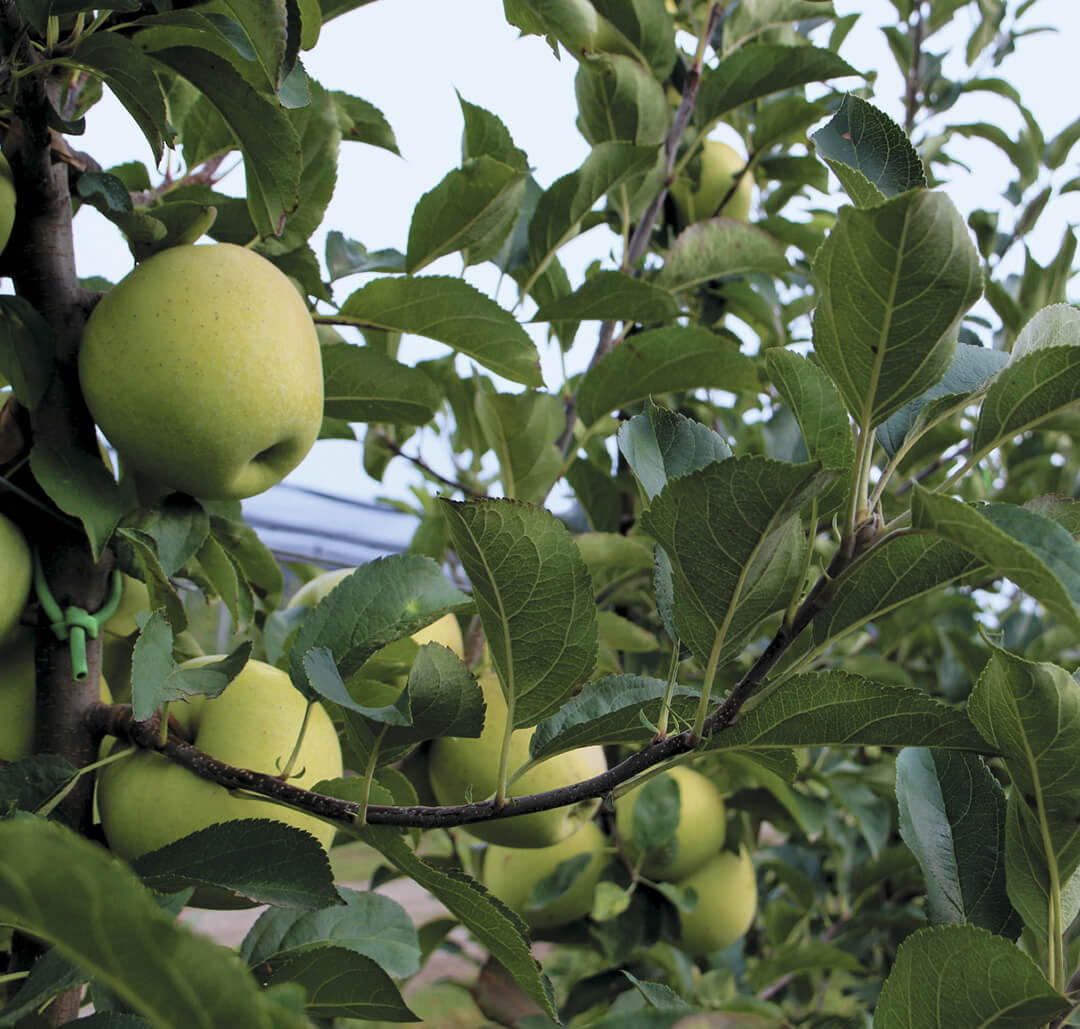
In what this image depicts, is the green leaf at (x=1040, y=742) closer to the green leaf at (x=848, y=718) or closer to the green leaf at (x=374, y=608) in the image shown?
the green leaf at (x=848, y=718)

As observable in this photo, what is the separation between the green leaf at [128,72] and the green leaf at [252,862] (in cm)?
36

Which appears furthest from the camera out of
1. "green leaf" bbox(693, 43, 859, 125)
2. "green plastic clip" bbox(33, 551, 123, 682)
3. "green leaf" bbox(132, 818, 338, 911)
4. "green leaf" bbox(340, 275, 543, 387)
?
"green leaf" bbox(693, 43, 859, 125)

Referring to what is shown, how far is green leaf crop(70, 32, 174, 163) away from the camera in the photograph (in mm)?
475

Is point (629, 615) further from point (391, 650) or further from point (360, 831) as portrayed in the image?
point (360, 831)

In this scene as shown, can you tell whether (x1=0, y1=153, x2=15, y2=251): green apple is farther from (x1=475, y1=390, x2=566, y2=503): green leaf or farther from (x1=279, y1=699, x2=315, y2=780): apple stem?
(x1=475, y1=390, x2=566, y2=503): green leaf

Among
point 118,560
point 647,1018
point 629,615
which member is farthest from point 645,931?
point 647,1018

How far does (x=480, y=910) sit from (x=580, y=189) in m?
0.67

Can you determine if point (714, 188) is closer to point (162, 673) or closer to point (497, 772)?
point (497, 772)

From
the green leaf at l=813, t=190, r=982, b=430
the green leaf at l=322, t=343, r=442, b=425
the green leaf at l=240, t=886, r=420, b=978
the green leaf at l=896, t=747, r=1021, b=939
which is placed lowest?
the green leaf at l=240, t=886, r=420, b=978

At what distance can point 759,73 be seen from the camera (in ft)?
3.33

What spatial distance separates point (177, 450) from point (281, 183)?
0.16m

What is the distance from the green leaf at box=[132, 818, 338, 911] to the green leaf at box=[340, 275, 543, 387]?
370 mm

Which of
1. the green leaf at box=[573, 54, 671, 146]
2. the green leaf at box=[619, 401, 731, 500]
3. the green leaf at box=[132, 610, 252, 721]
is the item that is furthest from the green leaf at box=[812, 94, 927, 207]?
the green leaf at box=[573, 54, 671, 146]

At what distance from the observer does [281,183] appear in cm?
52
